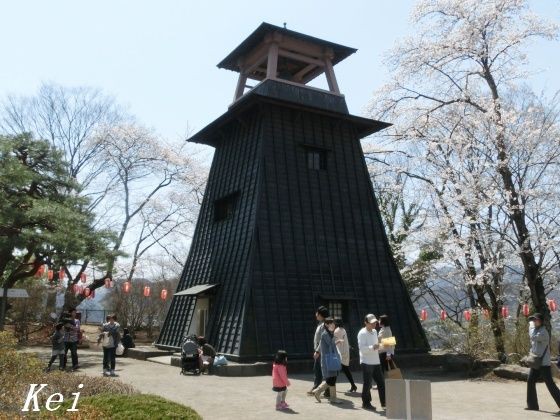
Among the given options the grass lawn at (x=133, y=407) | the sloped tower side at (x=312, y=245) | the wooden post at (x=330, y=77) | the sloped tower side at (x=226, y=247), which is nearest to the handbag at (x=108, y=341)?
the sloped tower side at (x=226, y=247)

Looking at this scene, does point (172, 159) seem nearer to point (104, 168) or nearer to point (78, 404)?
point (104, 168)

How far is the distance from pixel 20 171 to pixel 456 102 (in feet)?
51.0

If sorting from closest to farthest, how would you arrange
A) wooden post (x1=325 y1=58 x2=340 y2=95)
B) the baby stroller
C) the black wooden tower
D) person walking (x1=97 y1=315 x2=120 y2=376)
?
person walking (x1=97 y1=315 x2=120 y2=376) < the baby stroller < the black wooden tower < wooden post (x1=325 y1=58 x2=340 y2=95)

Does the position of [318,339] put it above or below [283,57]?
below

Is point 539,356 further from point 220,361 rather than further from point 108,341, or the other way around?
point 108,341

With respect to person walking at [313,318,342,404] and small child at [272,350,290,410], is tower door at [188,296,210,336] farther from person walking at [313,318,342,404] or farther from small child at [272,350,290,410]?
small child at [272,350,290,410]

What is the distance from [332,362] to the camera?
852cm

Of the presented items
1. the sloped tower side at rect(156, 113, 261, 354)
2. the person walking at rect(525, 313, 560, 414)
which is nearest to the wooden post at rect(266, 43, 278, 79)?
the sloped tower side at rect(156, 113, 261, 354)

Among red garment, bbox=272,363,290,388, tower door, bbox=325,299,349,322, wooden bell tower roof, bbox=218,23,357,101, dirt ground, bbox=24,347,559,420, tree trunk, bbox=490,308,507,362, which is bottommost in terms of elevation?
dirt ground, bbox=24,347,559,420

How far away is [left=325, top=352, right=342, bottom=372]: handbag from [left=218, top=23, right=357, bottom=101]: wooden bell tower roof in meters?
10.7

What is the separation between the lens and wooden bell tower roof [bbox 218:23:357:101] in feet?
55.9

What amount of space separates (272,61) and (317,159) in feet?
12.3

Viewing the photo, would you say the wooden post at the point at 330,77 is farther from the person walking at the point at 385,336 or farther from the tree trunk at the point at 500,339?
the person walking at the point at 385,336

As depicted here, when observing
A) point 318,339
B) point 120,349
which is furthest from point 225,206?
point 318,339
